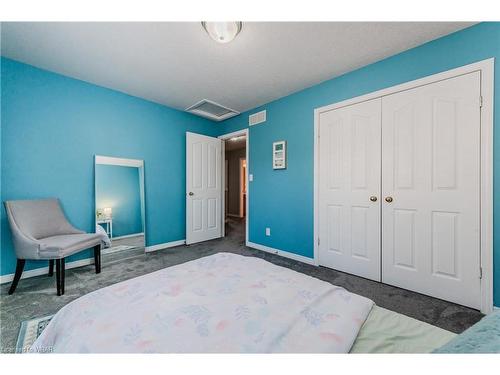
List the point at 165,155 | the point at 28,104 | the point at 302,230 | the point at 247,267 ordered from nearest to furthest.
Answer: the point at 247,267
the point at 28,104
the point at 302,230
the point at 165,155

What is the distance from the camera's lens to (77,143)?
2.64 metres

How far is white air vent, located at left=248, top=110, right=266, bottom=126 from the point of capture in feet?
11.1

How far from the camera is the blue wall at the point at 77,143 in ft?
7.29

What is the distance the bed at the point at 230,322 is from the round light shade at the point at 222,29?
1843 millimetres

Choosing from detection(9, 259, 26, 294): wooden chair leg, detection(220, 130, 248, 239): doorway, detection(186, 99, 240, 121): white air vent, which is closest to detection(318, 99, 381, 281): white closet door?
detection(186, 99, 240, 121): white air vent

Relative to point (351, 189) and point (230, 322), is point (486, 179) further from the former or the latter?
point (230, 322)

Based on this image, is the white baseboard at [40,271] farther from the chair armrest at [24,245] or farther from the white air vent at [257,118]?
the white air vent at [257,118]

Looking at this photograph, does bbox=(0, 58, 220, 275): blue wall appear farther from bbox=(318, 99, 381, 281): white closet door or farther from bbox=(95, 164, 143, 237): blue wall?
bbox=(318, 99, 381, 281): white closet door

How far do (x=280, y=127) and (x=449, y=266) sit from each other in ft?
8.21

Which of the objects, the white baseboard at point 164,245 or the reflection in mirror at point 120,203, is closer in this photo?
the reflection in mirror at point 120,203

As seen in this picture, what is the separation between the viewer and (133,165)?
315 cm

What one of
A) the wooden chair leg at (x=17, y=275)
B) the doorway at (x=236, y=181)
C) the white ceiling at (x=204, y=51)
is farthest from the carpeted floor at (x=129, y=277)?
the doorway at (x=236, y=181)
